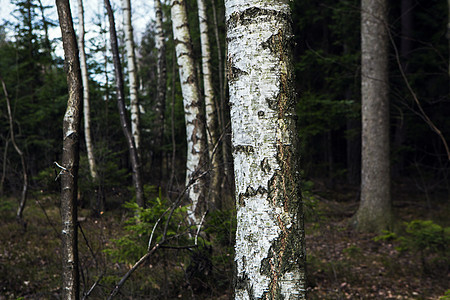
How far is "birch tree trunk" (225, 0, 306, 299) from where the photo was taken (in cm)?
146

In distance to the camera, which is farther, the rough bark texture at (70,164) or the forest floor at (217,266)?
the forest floor at (217,266)

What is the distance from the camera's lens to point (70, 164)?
6.80 ft

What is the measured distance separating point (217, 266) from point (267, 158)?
9.84 feet

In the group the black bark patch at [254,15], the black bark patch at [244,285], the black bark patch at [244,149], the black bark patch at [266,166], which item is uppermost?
the black bark patch at [254,15]

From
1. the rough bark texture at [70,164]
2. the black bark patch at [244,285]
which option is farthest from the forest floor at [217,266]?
the black bark patch at [244,285]

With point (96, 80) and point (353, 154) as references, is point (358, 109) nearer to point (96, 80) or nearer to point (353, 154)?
point (353, 154)

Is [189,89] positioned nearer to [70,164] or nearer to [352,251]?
[70,164]

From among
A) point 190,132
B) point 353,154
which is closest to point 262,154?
point 190,132

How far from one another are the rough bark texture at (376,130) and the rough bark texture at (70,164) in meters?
6.31

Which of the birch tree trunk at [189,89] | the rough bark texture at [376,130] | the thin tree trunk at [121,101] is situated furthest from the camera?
the rough bark texture at [376,130]

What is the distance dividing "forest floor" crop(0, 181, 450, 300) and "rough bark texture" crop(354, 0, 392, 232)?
450mm

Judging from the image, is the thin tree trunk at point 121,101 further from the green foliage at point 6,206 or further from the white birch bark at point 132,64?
the green foliage at point 6,206

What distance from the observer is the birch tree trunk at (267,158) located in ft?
4.80

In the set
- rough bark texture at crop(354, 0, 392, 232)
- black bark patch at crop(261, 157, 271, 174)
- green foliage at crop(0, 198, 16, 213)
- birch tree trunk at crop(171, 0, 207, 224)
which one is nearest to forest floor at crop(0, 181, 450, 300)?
rough bark texture at crop(354, 0, 392, 232)
